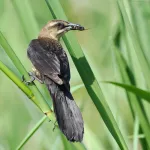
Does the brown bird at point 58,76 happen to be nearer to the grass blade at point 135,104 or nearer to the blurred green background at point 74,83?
the blurred green background at point 74,83

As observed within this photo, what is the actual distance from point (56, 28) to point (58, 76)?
2.03 feet

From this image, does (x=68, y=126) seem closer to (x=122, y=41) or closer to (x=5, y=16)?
(x=122, y=41)

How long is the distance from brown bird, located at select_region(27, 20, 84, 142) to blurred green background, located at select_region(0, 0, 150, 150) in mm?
96

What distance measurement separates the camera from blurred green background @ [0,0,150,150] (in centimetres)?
300

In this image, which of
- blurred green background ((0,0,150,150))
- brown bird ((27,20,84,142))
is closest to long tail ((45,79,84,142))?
brown bird ((27,20,84,142))

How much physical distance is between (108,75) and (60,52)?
1.05 meters

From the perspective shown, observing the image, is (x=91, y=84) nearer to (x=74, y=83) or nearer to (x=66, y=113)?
(x=66, y=113)

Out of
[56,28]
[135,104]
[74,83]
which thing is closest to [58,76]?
[135,104]

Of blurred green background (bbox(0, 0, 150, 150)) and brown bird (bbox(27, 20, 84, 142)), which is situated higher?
brown bird (bbox(27, 20, 84, 142))

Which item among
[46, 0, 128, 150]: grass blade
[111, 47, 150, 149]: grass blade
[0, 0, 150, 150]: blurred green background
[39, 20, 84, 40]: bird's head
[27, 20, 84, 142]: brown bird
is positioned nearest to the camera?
[46, 0, 128, 150]: grass blade

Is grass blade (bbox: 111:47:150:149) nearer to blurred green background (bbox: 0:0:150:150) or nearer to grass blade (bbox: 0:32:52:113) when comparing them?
blurred green background (bbox: 0:0:150:150)

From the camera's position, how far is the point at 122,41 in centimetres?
324

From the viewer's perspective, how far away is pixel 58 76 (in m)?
2.86

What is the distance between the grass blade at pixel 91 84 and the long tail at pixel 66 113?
13cm
